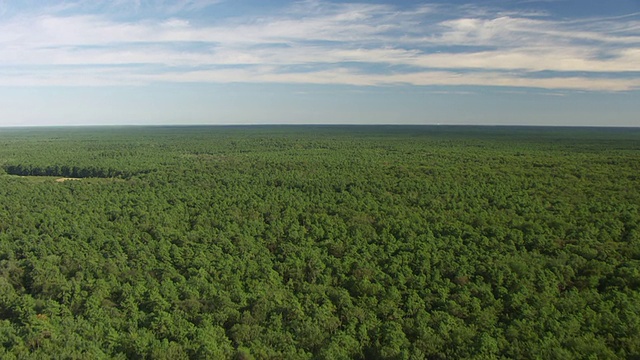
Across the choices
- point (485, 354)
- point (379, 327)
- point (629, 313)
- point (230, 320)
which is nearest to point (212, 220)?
point (230, 320)

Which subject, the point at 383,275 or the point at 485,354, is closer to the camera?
the point at 485,354

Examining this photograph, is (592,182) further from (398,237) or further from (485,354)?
(485,354)

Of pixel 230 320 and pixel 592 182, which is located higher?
pixel 592 182

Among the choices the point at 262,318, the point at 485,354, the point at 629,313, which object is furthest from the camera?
the point at 262,318

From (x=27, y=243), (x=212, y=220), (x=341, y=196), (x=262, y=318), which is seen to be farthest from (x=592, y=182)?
(x=27, y=243)

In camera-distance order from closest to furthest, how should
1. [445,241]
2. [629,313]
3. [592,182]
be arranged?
[629,313] → [445,241] → [592,182]

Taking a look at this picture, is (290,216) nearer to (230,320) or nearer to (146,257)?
(146,257)
